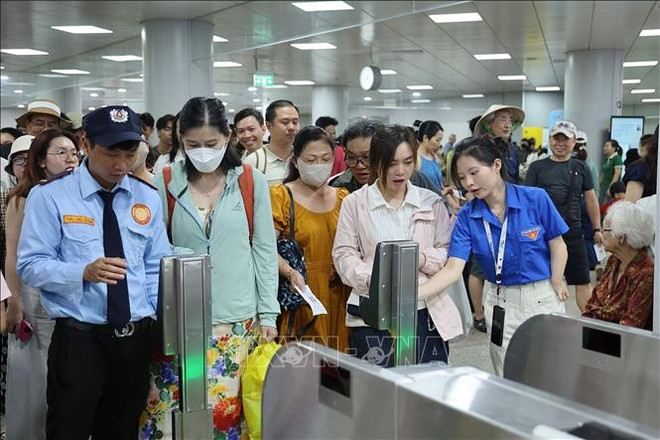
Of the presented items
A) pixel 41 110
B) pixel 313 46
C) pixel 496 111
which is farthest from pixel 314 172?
pixel 313 46

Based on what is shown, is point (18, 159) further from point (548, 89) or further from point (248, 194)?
point (548, 89)

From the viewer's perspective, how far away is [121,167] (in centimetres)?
242

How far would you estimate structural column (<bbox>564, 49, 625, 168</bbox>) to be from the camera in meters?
12.2

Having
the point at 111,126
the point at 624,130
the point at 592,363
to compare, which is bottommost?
the point at 592,363

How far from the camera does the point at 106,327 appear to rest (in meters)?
2.38

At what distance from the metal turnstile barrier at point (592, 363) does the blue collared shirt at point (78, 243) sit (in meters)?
1.24

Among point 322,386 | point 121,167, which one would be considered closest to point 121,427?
point 121,167

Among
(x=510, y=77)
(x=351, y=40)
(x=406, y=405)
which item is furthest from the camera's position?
(x=510, y=77)

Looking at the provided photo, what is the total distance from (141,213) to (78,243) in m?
0.24

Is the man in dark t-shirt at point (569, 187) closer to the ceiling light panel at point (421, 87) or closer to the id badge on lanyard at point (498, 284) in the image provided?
the id badge on lanyard at point (498, 284)

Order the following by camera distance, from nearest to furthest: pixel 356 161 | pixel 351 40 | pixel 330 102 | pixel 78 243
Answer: pixel 78 243, pixel 356 161, pixel 351 40, pixel 330 102

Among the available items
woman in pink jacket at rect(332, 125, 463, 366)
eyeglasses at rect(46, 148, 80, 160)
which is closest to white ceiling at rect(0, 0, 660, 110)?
woman in pink jacket at rect(332, 125, 463, 366)

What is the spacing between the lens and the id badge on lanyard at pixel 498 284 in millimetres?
2773

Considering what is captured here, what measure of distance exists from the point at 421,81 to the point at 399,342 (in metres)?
13.6
